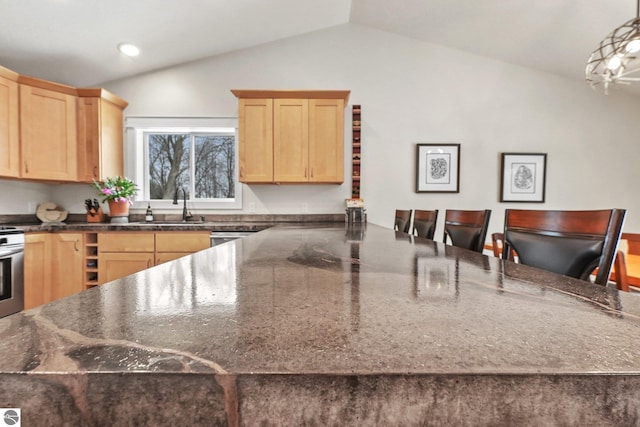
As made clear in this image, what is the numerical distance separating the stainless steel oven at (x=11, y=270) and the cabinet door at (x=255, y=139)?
1858mm

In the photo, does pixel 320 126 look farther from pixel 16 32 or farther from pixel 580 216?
pixel 16 32

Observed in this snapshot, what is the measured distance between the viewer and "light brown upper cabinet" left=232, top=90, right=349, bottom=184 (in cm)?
298

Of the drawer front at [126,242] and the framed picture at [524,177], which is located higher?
the framed picture at [524,177]

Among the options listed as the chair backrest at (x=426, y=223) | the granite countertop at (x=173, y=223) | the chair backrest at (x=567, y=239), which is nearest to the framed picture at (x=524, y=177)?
the chair backrest at (x=426, y=223)

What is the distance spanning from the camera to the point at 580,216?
984 mm

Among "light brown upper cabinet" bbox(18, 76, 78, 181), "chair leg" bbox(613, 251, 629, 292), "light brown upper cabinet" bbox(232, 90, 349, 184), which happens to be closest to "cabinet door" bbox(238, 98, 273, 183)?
"light brown upper cabinet" bbox(232, 90, 349, 184)

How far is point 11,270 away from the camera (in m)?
2.41

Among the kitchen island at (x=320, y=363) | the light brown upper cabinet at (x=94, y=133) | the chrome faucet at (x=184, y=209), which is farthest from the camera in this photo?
the chrome faucet at (x=184, y=209)

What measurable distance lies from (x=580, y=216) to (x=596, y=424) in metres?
0.95

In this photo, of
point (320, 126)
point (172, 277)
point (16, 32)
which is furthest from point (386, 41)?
point (172, 277)

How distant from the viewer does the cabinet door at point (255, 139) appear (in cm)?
298

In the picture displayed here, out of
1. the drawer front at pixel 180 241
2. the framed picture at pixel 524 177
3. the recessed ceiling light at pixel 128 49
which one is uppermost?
the recessed ceiling light at pixel 128 49

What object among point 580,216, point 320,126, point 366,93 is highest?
point 366,93

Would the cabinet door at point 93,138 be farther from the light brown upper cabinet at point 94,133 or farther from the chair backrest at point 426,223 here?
the chair backrest at point 426,223
